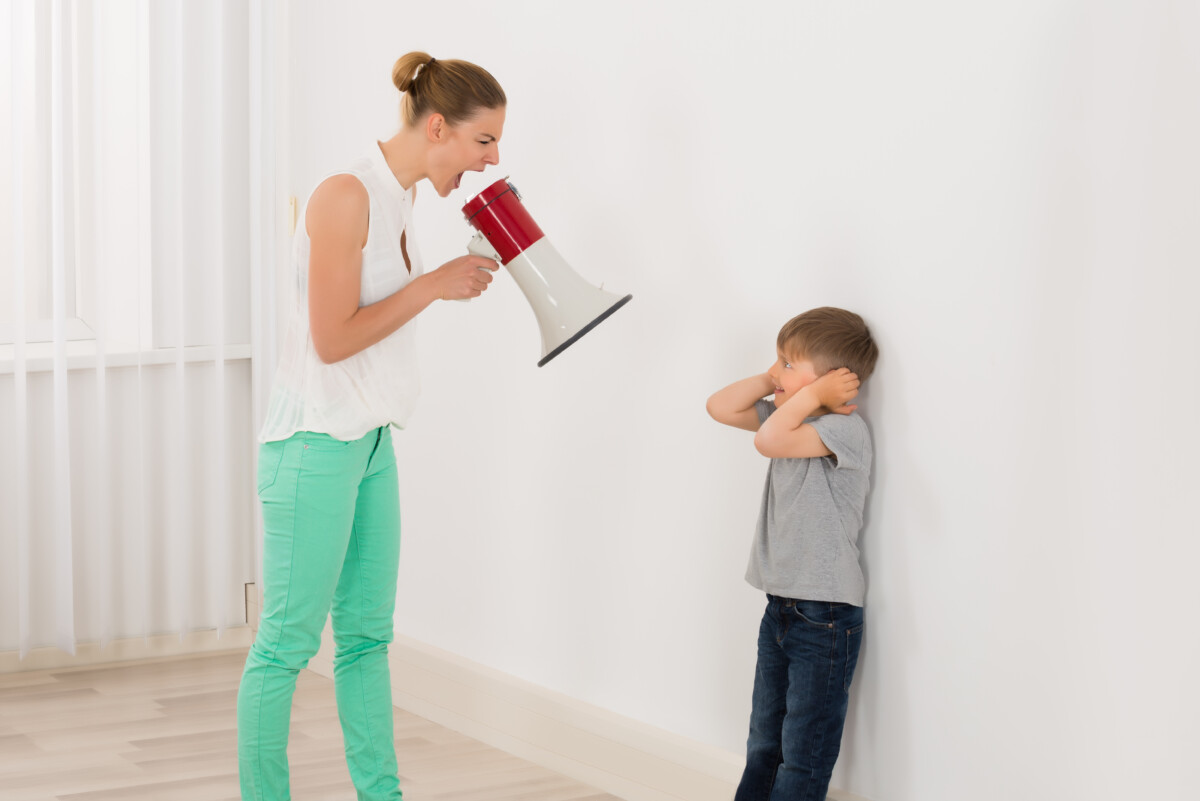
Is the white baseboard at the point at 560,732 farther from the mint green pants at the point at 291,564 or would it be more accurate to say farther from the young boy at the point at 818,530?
the mint green pants at the point at 291,564

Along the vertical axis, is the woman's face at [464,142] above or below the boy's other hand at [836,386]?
above

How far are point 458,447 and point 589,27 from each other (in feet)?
3.00

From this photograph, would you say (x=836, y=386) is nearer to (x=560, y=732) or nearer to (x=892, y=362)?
(x=892, y=362)

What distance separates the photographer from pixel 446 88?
175 centimetres

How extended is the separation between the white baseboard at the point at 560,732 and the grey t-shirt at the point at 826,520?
0.34 m

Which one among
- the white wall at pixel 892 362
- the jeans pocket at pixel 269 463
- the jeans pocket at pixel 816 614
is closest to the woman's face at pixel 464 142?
the white wall at pixel 892 362

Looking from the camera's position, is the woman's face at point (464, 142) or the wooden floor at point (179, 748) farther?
the wooden floor at point (179, 748)

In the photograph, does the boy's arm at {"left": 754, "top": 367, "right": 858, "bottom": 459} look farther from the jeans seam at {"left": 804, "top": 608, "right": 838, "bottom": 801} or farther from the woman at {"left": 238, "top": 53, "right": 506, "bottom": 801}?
the woman at {"left": 238, "top": 53, "right": 506, "bottom": 801}

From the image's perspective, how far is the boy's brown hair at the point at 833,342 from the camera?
166cm

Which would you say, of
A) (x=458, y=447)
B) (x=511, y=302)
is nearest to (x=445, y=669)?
(x=458, y=447)

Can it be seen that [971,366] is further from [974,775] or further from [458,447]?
[458,447]

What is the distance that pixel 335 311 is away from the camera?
5.52 ft

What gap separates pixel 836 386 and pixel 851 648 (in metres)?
0.37

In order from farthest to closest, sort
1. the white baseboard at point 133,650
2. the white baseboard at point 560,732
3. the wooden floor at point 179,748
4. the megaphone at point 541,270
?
the white baseboard at point 133,650, the wooden floor at point 179,748, the white baseboard at point 560,732, the megaphone at point 541,270
